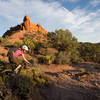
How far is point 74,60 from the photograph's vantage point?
29.8ft

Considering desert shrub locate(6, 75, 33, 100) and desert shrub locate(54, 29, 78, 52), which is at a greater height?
desert shrub locate(54, 29, 78, 52)

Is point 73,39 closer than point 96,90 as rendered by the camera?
No

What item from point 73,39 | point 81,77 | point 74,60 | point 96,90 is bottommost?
point 96,90

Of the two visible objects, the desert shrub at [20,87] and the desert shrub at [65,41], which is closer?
the desert shrub at [20,87]

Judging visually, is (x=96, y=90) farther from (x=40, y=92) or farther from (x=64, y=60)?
(x=64, y=60)

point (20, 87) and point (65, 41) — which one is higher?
point (65, 41)

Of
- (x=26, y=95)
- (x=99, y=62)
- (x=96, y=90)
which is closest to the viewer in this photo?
(x=26, y=95)

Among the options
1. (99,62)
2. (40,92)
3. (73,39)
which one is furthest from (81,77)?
(73,39)

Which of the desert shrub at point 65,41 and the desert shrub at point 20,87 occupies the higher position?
the desert shrub at point 65,41

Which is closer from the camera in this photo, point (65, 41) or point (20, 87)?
point (20, 87)

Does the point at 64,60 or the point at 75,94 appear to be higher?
the point at 64,60

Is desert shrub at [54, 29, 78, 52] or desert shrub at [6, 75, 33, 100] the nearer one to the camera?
desert shrub at [6, 75, 33, 100]

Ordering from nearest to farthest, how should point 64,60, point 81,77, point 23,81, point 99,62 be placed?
point 23,81 → point 81,77 → point 64,60 → point 99,62

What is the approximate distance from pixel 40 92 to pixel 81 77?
273 centimetres
